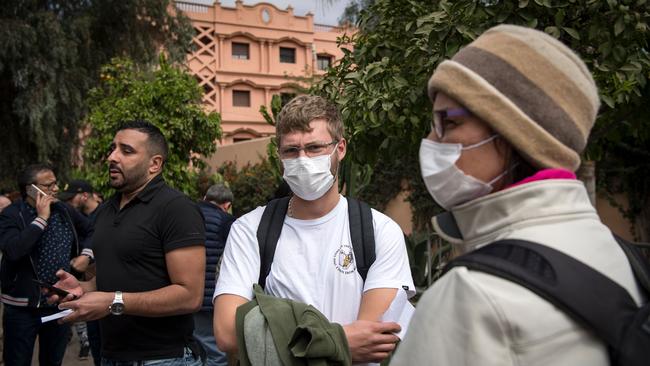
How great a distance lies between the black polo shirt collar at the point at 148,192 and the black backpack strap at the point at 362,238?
1.31 m

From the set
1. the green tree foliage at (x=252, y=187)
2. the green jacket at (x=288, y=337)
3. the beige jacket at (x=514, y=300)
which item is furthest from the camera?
the green tree foliage at (x=252, y=187)

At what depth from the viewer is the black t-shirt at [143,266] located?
2957mm

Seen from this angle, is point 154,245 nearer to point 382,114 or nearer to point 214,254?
point 382,114

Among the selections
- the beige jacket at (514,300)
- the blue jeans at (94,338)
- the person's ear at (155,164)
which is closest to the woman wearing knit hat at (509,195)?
the beige jacket at (514,300)

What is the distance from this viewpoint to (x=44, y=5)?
14.1 meters

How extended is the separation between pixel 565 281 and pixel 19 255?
4.49m

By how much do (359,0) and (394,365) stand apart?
7.93 m

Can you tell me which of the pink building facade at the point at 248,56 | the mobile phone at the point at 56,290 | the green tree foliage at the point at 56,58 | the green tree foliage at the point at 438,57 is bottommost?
the mobile phone at the point at 56,290

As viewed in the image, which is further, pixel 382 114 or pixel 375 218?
pixel 382 114

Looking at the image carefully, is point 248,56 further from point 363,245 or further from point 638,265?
point 638,265

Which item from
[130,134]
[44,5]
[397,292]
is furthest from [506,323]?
[44,5]

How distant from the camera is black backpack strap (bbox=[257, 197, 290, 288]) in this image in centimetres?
226

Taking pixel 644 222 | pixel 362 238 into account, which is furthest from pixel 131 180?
pixel 644 222

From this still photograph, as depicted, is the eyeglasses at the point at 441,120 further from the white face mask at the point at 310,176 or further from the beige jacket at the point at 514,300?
the white face mask at the point at 310,176
